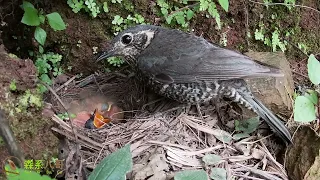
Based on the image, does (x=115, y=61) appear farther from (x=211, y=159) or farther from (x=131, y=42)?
(x=211, y=159)

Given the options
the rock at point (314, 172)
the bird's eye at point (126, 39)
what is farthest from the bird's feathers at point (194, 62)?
the rock at point (314, 172)

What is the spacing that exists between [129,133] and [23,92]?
1098mm

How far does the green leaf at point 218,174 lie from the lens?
3.55 metres

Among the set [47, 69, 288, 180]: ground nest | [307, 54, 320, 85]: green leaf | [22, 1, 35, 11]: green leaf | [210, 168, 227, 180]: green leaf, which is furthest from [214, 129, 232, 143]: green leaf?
[22, 1, 35, 11]: green leaf

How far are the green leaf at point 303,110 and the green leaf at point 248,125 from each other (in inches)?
27.2

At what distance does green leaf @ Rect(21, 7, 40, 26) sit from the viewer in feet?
13.4

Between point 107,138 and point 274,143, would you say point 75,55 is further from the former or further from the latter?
point 274,143

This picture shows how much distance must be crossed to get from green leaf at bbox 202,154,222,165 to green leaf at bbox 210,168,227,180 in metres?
0.08

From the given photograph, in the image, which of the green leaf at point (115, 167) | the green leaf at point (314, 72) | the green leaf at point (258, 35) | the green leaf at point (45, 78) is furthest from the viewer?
the green leaf at point (258, 35)

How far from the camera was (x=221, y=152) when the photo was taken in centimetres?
387

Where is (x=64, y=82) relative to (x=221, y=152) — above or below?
above

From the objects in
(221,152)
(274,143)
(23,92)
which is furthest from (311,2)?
(23,92)

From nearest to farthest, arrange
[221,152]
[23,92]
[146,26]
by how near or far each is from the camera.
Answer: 1. [23,92]
2. [221,152]
3. [146,26]

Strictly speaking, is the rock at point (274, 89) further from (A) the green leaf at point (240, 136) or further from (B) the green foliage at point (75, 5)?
(B) the green foliage at point (75, 5)
